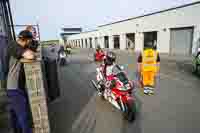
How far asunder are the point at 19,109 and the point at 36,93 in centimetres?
34

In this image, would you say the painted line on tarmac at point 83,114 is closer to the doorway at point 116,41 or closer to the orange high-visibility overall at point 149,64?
the orange high-visibility overall at point 149,64

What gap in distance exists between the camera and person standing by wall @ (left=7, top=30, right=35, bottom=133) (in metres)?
2.17

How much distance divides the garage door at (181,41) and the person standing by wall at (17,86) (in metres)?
17.1

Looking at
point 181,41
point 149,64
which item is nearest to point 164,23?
point 181,41

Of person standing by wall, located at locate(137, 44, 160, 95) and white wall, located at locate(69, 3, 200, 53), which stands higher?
white wall, located at locate(69, 3, 200, 53)

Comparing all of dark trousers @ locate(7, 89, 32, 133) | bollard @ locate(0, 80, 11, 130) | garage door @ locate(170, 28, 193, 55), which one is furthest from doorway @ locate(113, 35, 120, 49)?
dark trousers @ locate(7, 89, 32, 133)

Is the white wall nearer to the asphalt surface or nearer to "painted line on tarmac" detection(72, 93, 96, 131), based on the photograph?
the asphalt surface

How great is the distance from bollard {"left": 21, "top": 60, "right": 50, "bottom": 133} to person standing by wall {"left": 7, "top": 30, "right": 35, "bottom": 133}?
108 millimetres

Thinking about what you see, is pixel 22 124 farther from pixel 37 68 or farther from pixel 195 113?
pixel 195 113

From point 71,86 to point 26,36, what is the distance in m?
4.30

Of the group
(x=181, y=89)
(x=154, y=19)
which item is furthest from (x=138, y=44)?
(x=181, y=89)

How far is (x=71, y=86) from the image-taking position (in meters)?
6.44

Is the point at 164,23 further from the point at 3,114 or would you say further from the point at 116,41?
the point at 3,114

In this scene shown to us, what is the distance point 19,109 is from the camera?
2.23 meters
